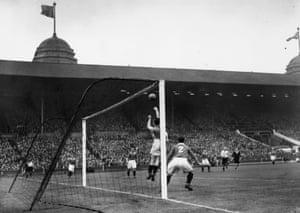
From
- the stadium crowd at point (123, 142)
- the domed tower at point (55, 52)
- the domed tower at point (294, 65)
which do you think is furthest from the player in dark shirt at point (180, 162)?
the domed tower at point (294, 65)

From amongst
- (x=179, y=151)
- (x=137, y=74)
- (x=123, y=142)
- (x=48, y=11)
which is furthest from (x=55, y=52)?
(x=179, y=151)

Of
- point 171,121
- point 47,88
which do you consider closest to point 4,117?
point 47,88

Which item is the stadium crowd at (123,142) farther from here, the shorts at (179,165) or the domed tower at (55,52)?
the domed tower at (55,52)

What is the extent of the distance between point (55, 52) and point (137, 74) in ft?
112

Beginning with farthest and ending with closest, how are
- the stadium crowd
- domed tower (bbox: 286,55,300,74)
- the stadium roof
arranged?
domed tower (bbox: 286,55,300,74) < the stadium roof < the stadium crowd

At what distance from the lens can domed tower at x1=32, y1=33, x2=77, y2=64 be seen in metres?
73.4

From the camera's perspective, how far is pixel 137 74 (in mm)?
43406

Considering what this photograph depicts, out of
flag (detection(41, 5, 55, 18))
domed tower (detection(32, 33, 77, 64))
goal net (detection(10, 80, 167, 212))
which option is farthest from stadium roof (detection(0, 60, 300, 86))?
domed tower (detection(32, 33, 77, 64))

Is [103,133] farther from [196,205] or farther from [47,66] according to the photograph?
[196,205]

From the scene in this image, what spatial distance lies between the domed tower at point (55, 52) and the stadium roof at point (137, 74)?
1246 inches

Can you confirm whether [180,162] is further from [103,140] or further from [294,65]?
[294,65]

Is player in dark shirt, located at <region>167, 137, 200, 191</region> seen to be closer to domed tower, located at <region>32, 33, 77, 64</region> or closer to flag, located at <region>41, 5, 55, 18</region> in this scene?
flag, located at <region>41, 5, 55, 18</region>

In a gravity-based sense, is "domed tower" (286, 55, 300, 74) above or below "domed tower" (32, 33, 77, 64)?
below

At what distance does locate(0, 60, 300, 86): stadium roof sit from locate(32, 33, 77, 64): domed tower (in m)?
31.7
